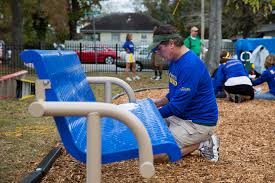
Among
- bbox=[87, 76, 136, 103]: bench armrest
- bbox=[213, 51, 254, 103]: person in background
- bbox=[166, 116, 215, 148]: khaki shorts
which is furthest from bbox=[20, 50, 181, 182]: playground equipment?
bbox=[213, 51, 254, 103]: person in background

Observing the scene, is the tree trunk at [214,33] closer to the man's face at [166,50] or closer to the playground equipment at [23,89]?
the playground equipment at [23,89]

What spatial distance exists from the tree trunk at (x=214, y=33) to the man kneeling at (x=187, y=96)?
11445 mm

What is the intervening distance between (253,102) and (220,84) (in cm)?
84

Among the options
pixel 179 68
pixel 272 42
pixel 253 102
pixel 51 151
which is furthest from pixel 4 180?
pixel 272 42

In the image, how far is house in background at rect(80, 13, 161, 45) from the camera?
224ft

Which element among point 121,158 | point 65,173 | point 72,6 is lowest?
point 65,173

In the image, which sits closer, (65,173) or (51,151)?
(65,173)

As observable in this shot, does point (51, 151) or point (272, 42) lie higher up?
point (272, 42)

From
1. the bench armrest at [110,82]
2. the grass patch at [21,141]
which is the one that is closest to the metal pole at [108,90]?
the bench armrest at [110,82]

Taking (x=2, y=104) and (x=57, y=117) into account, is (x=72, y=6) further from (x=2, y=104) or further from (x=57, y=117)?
(x=57, y=117)

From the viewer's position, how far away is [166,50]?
178 inches

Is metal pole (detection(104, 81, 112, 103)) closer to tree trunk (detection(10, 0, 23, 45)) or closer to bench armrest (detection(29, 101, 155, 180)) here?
bench armrest (detection(29, 101, 155, 180))

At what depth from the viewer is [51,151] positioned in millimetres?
5246

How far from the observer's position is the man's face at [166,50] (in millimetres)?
4477
